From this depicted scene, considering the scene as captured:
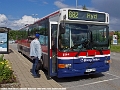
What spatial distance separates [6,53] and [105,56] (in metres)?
14.9

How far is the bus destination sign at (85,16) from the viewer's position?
328 inches

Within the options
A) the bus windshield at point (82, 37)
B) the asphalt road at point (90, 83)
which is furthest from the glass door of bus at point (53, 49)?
the asphalt road at point (90, 83)

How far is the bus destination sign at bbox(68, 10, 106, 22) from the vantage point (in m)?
8.32

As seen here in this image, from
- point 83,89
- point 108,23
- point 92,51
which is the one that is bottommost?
point 83,89

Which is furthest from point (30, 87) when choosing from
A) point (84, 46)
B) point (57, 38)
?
point (84, 46)

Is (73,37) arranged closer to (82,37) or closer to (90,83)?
(82,37)

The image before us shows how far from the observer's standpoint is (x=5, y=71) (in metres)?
7.20

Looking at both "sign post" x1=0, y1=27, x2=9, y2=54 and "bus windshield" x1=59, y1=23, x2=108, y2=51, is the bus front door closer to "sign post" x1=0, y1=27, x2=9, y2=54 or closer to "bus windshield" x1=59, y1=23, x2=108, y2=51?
"bus windshield" x1=59, y1=23, x2=108, y2=51

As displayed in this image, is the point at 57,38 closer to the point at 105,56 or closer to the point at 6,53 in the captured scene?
the point at 105,56

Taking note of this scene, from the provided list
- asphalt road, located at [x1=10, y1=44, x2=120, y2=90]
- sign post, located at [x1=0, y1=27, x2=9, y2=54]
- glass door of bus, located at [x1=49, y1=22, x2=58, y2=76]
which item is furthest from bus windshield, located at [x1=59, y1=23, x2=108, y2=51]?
A: sign post, located at [x1=0, y1=27, x2=9, y2=54]

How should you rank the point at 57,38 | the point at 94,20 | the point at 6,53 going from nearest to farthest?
the point at 57,38, the point at 94,20, the point at 6,53

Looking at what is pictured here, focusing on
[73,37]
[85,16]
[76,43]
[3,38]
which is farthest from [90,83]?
[3,38]

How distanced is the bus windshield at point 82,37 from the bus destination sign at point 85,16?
304mm

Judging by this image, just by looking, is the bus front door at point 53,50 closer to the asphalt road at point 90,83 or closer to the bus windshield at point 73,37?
the bus windshield at point 73,37
